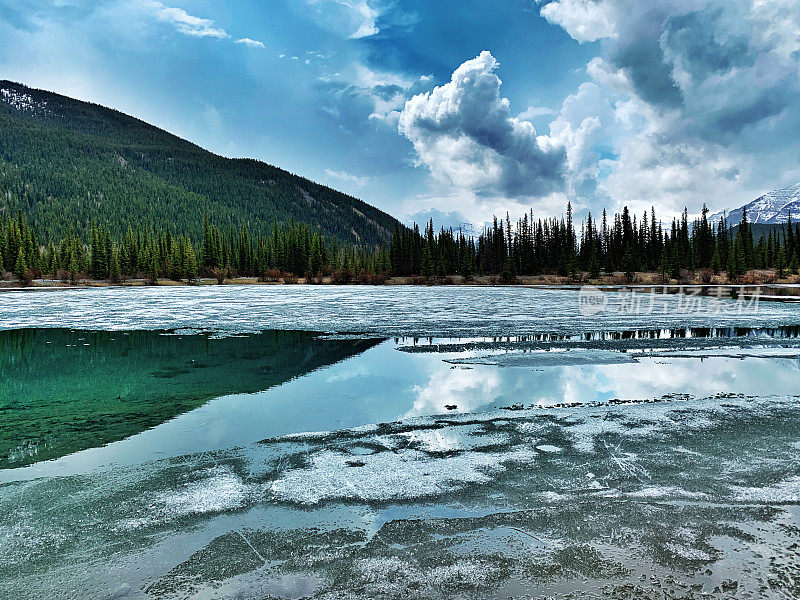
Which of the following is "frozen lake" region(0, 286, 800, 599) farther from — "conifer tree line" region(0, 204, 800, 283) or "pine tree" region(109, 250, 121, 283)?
"pine tree" region(109, 250, 121, 283)

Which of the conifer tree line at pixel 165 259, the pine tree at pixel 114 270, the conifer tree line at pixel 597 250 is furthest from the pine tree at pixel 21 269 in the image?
the conifer tree line at pixel 597 250

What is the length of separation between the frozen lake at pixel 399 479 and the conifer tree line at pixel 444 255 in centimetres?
8491

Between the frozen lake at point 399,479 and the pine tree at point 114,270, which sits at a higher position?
the pine tree at point 114,270

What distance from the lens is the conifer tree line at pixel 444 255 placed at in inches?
3684

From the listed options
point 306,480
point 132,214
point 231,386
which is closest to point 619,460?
point 306,480

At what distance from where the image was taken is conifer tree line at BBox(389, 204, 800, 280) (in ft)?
298

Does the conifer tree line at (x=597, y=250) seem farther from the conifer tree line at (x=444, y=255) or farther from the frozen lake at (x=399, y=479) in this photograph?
the frozen lake at (x=399, y=479)

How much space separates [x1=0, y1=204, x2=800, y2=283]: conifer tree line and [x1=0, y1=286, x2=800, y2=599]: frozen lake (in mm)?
84909

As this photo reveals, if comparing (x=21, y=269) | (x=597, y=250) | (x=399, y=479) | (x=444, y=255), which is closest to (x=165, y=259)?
(x=21, y=269)

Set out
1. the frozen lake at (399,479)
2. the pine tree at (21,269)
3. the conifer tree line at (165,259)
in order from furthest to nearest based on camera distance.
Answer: the conifer tree line at (165,259) → the pine tree at (21,269) → the frozen lake at (399,479)

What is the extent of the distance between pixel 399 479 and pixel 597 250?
379 ft

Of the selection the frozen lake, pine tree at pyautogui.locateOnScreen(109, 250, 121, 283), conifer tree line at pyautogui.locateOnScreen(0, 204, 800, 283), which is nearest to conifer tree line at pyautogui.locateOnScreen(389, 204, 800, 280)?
conifer tree line at pyautogui.locateOnScreen(0, 204, 800, 283)

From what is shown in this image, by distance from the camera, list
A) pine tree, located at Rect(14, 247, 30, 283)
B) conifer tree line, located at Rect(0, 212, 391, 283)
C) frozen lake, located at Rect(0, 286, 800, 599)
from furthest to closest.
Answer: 1. conifer tree line, located at Rect(0, 212, 391, 283)
2. pine tree, located at Rect(14, 247, 30, 283)
3. frozen lake, located at Rect(0, 286, 800, 599)

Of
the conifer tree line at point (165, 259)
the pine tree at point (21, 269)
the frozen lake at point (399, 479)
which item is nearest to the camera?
the frozen lake at point (399, 479)
